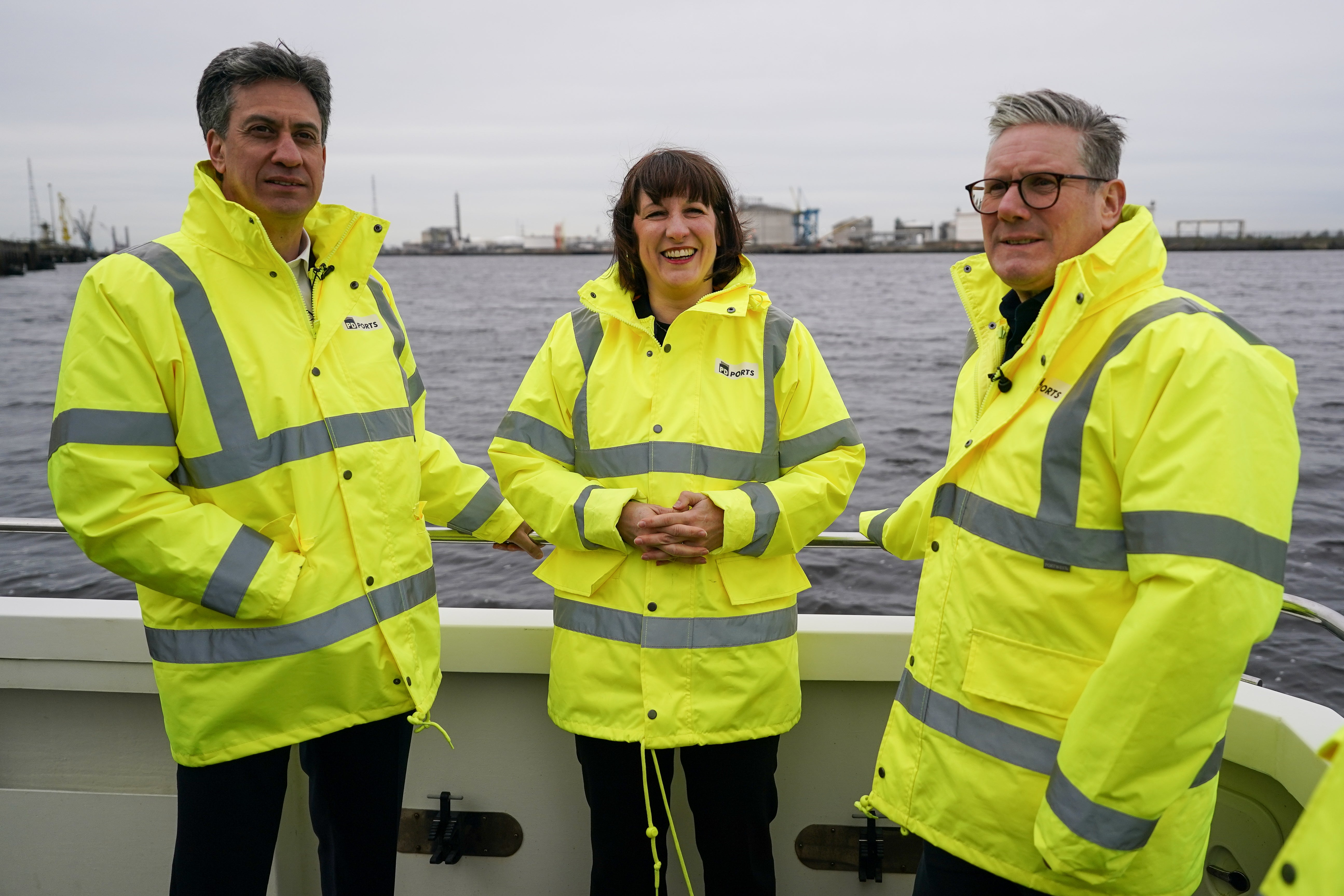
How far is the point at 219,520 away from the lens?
1.78 m

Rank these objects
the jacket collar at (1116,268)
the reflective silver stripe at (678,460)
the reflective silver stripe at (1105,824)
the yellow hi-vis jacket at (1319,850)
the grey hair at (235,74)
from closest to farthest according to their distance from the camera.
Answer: the yellow hi-vis jacket at (1319,850) → the reflective silver stripe at (1105,824) → the jacket collar at (1116,268) → the grey hair at (235,74) → the reflective silver stripe at (678,460)

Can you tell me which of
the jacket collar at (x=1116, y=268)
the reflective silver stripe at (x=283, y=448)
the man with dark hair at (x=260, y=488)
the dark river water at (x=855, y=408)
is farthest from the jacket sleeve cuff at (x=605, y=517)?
the dark river water at (x=855, y=408)

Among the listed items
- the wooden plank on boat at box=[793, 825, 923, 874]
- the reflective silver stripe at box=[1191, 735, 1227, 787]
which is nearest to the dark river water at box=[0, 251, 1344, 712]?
the wooden plank on boat at box=[793, 825, 923, 874]

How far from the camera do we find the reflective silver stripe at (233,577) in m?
1.76

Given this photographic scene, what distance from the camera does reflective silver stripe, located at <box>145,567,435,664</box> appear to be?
1.86 meters

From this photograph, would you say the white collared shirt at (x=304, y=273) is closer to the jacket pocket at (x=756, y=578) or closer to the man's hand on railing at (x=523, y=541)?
the man's hand on railing at (x=523, y=541)

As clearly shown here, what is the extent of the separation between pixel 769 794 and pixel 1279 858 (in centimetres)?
137

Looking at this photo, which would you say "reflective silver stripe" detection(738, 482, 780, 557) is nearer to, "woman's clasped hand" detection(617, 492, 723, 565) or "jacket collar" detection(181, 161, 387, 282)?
"woman's clasped hand" detection(617, 492, 723, 565)

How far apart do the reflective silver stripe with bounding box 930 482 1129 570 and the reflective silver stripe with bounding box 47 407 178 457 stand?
1491 mm

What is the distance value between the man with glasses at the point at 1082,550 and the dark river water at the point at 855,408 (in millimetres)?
5104

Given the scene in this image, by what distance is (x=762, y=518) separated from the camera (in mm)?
2047

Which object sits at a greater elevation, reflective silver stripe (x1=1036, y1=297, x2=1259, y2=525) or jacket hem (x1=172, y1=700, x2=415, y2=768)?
reflective silver stripe (x1=1036, y1=297, x2=1259, y2=525)

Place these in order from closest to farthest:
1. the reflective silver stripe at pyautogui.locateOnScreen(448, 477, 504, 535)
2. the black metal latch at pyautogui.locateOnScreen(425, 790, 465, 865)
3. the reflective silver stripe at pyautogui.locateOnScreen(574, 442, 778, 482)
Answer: the reflective silver stripe at pyautogui.locateOnScreen(574, 442, 778, 482) < the reflective silver stripe at pyautogui.locateOnScreen(448, 477, 504, 535) < the black metal latch at pyautogui.locateOnScreen(425, 790, 465, 865)

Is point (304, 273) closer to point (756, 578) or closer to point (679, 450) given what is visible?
point (679, 450)
